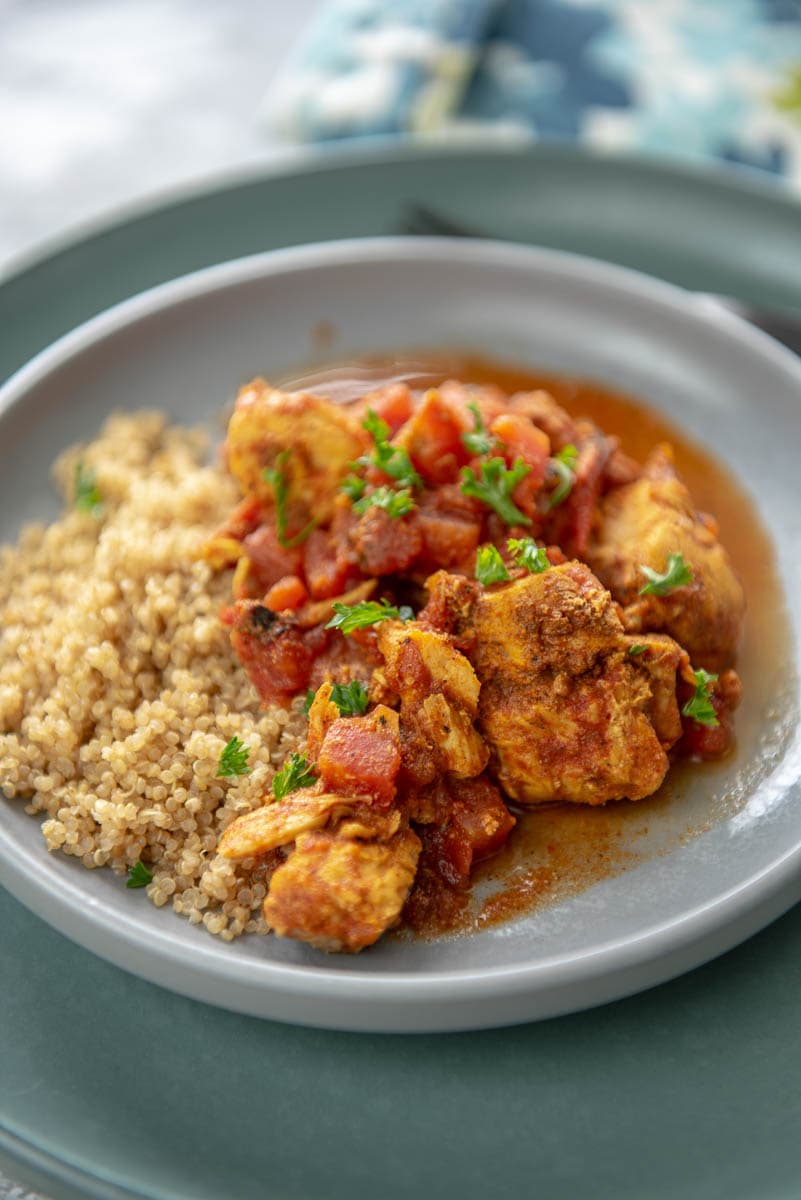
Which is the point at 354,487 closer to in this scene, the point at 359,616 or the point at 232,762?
the point at 359,616

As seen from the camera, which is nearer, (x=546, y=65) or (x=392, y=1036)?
(x=392, y=1036)

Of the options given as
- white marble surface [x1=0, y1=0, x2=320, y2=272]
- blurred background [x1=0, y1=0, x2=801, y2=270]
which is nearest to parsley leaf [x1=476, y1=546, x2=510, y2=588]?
blurred background [x1=0, y1=0, x2=801, y2=270]

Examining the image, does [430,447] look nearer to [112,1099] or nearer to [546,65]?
[112,1099]

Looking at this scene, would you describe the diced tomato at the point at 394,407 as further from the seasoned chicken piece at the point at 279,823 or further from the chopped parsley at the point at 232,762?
the seasoned chicken piece at the point at 279,823

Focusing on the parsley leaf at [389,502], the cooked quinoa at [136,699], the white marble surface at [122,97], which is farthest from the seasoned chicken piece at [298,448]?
the white marble surface at [122,97]

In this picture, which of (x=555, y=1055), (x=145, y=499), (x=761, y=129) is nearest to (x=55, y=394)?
(x=145, y=499)

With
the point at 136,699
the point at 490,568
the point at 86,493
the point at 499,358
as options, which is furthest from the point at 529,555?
the point at 86,493
